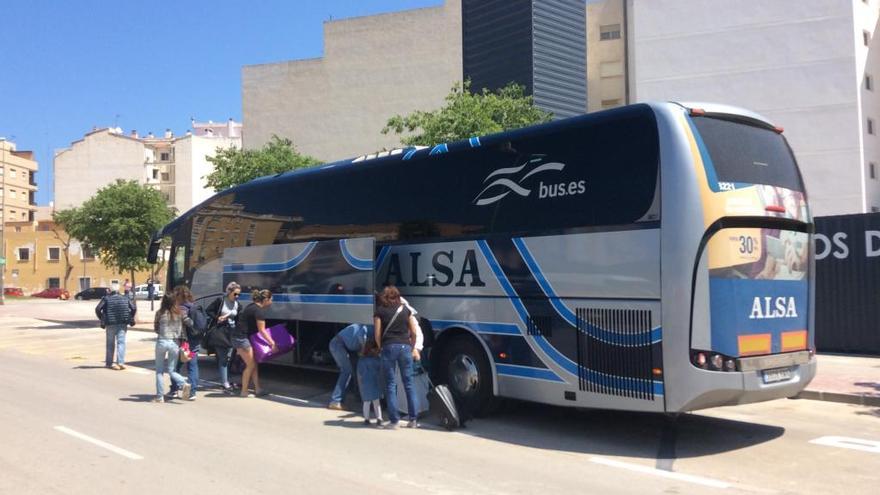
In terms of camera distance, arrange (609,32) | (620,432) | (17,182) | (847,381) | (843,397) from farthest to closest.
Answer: (17,182)
(609,32)
(847,381)
(843,397)
(620,432)

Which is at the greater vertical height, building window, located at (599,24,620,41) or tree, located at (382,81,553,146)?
building window, located at (599,24,620,41)

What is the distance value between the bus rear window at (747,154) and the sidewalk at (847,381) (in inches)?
130

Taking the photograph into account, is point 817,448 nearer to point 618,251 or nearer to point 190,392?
point 618,251

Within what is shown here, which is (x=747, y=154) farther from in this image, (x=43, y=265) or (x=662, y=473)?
(x=43, y=265)

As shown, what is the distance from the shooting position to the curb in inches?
427

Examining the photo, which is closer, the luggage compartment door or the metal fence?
the luggage compartment door

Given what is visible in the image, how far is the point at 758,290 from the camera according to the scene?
7980 mm

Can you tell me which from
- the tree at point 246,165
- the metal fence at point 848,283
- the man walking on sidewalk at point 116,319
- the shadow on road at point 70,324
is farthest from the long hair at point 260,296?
the shadow on road at point 70,324

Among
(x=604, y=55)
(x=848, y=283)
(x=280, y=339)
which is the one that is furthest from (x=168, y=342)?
(x=604, y=55)

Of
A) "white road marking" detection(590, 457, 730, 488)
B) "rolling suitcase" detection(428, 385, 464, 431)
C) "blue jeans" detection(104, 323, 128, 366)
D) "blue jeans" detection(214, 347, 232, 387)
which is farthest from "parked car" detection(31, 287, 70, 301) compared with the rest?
"white road marking" detection(590, 457, 730, 488)

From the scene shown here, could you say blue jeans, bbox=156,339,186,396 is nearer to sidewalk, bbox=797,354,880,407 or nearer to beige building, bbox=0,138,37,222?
sidewalk, bbox=797,354,880,407

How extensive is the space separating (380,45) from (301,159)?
26485mm

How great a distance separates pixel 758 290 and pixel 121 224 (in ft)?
95.3

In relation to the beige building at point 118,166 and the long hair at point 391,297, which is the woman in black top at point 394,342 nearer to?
the long hair at point 391,297
